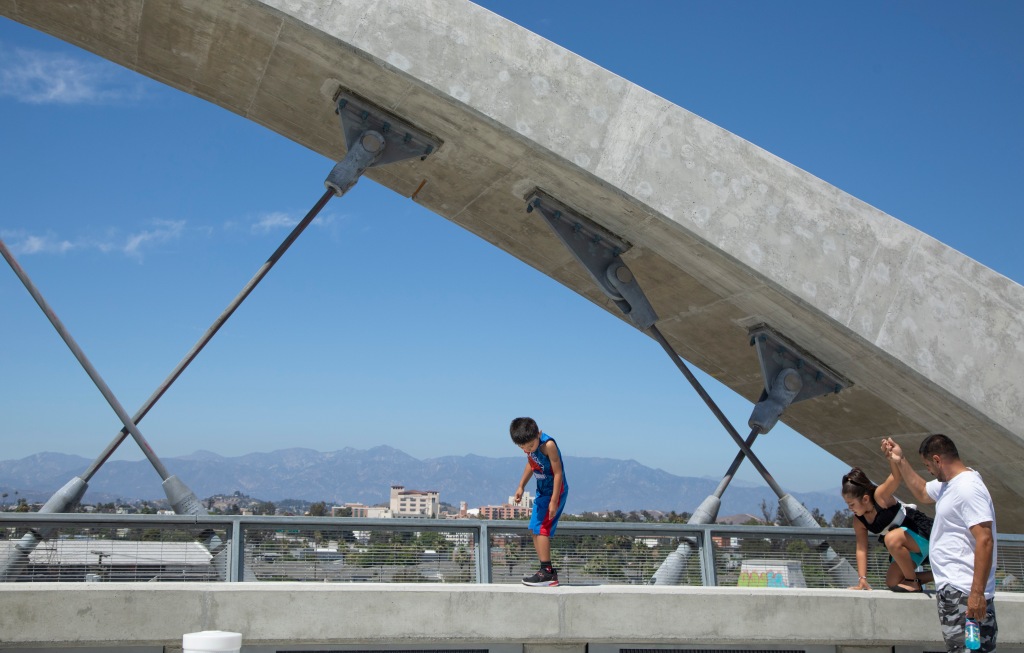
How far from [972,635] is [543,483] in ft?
10.0

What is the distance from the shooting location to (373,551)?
22.7 feet

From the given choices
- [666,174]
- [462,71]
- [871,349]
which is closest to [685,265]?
[666,174]

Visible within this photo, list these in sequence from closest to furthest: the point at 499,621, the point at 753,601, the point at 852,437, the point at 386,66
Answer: the point at 499,621 → the point at 753,601 → the point at 386,66 → the point at 852,437

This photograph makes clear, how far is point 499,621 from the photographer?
6.01 metres

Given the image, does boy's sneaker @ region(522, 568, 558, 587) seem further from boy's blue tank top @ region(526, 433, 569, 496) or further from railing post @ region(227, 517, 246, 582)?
railing post @ region(227, 517, 246, 582)

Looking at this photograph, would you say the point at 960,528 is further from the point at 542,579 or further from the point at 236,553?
the point at 236,553

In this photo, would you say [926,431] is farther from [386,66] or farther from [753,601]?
[386,66]

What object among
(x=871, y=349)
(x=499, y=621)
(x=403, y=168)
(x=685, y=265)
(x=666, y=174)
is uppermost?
(x=403, y=168)

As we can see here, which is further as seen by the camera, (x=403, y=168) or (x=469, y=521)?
(x=403, y=168)

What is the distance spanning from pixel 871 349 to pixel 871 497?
242cm

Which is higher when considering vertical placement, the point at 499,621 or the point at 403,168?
the point at 403,168

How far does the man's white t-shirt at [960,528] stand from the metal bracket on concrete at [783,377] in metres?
4.61

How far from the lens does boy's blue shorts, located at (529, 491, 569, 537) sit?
6836 mm

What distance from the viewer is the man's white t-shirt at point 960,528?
5.42 metres
